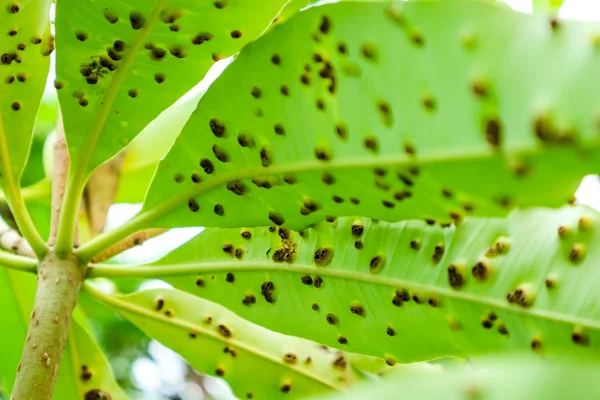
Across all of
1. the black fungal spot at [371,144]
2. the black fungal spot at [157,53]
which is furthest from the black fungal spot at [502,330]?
the black fungal spot at [157,53]

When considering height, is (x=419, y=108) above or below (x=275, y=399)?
above

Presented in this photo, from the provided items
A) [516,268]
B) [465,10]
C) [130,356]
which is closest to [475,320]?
[516,268]

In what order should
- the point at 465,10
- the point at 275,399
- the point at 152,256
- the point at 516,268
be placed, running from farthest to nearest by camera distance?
the point at 152,256
the point at 275,399
the point at 516,268
the point at 465,10

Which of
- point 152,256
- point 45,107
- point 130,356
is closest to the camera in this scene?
point 45,107

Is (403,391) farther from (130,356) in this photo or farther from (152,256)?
(130,356)

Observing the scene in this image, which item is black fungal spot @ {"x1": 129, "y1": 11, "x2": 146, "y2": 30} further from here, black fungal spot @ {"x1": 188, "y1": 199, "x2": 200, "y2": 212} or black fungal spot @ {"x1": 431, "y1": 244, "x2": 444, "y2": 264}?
black fungal spot @ {"x1": 431, "y1": 244, "x2": 444, "y2": 264}

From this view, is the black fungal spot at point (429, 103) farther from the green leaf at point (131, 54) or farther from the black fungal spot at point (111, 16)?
the black fungal spot at point (111, 16)

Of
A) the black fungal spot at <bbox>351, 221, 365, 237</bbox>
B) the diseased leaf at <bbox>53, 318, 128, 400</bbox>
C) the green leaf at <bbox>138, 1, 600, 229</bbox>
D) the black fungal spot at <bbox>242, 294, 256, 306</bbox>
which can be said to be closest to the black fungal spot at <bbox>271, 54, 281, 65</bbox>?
the green leaf at <bbox>138, 1, 600, 229</bbox>
